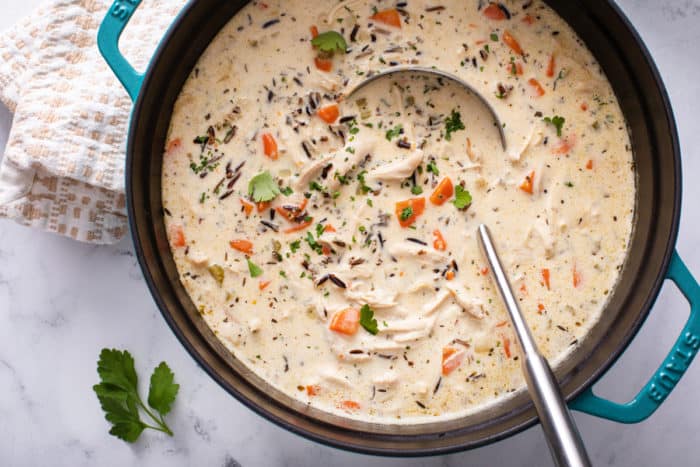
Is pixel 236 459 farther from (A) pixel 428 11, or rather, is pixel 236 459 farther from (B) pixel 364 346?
(A) pixel 428 11

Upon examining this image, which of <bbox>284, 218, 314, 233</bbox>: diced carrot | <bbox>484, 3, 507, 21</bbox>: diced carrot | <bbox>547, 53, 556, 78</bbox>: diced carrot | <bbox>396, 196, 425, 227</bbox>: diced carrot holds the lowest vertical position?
<bbox>284, 218, 314, 233</bbox>: diced carrot

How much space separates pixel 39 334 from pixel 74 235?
51 cm

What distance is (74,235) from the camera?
9.44 ft

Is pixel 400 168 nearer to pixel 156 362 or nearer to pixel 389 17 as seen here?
pixel 389 17

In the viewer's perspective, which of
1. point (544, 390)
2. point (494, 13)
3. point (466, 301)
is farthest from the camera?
point (494, 13)

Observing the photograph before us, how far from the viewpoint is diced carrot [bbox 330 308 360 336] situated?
259cm

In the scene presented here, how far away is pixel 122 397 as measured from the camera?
2.98 meters

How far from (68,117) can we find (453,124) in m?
1.46

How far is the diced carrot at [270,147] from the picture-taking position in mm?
2605

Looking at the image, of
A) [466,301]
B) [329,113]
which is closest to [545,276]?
[466,301]

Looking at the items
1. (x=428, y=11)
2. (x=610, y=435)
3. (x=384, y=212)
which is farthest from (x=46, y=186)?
(x=610, y=435)

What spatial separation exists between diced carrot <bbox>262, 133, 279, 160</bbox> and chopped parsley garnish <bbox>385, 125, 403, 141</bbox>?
41 cm

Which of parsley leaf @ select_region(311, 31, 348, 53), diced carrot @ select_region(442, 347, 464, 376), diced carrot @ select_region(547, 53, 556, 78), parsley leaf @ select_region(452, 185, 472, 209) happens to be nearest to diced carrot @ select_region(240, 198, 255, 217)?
parsley leaf @ select_region(311, 31, 348, 53)

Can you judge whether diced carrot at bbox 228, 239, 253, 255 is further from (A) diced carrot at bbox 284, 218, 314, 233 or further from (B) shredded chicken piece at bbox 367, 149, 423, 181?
(B) shredded chicken piece at bbox 367, 149, 423, 181
